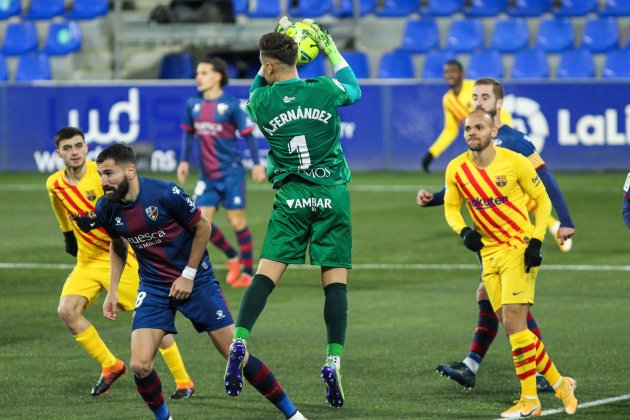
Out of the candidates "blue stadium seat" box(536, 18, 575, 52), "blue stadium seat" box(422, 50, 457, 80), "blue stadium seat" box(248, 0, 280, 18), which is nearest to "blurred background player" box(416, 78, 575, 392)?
"blue stadium seat" box(422, 50, 457, 80)

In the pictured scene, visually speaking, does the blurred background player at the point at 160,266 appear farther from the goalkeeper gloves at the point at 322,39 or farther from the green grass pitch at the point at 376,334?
the goalkeeper gloves at the point at 322,39

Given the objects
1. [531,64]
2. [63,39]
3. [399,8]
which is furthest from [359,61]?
[63,39]

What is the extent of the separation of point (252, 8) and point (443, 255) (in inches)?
553

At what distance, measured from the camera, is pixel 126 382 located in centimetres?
938

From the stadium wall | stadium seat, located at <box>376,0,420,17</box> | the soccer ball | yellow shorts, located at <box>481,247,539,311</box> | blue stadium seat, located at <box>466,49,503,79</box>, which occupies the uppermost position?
the soccer ball

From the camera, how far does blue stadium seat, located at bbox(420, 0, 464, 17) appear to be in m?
27.8

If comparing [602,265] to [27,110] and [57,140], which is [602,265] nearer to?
[57,140]

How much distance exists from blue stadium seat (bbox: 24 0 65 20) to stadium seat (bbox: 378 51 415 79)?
7.69 m

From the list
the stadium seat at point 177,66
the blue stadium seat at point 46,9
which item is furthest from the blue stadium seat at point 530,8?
the blue stadium seat at point 46,9

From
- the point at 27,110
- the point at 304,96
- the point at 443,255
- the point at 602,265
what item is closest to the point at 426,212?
the point at 443,255

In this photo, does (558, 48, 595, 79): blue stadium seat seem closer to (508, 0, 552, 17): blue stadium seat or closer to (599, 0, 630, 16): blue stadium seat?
(599, 0, 630, 16): blue stadium seat

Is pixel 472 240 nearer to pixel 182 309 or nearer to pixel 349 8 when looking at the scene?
pixel 182 309

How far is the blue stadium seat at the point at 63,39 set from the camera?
28297 millimetres

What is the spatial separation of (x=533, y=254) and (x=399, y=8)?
2072 centimetres
